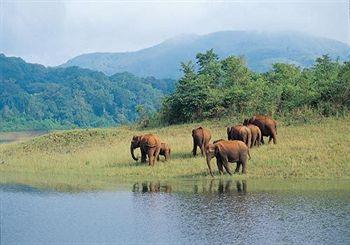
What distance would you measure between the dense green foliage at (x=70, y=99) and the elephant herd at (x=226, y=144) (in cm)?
6073

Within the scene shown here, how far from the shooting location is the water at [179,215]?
57.5ft

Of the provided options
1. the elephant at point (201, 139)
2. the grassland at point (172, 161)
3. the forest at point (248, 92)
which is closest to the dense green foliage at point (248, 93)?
the forest at point (248, 92)

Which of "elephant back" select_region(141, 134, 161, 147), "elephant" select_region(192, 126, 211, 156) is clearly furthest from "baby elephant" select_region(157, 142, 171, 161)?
"elephant" select_region(192, 126, 211, 156)

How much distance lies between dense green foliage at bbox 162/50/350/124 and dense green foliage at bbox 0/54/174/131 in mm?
43606

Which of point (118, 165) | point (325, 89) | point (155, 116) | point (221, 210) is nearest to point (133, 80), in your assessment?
point (155, 116)

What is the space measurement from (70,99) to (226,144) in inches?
3522

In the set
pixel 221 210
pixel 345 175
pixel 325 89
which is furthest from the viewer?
pixel 325 89

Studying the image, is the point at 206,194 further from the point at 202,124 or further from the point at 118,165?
the point at 202,124

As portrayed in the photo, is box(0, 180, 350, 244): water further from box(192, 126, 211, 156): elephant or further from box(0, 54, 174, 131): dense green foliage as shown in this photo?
box(0, 54, 174, 131): dense green foliage

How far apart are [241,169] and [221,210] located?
789 centimetres

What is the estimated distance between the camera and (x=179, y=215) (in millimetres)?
20312

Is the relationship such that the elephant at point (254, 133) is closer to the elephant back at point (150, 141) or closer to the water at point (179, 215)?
the elephant back at point (150, 141)

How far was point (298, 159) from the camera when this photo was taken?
94.8 feet

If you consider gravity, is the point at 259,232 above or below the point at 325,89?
below
